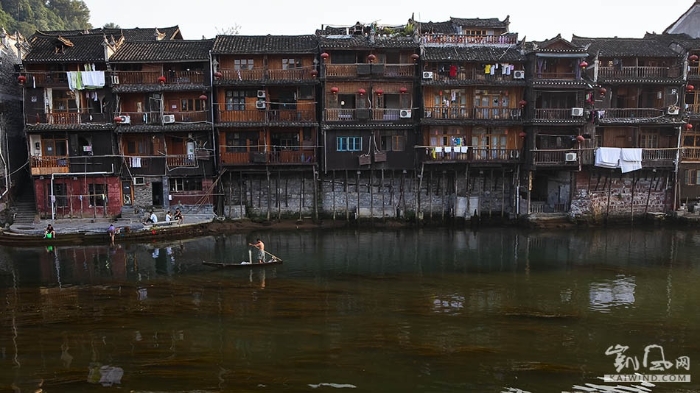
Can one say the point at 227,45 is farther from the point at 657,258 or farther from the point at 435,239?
the point at 657,258

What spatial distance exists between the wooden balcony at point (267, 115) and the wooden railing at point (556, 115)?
626 inches

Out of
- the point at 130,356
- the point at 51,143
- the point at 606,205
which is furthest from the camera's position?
the point at 606,205

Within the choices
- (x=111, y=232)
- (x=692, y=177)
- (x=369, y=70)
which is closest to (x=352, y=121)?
(x=369, y=70)

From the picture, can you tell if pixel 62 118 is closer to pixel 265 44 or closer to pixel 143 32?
pixel 143 32

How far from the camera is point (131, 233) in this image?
32.7 meters

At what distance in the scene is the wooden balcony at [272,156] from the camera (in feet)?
121

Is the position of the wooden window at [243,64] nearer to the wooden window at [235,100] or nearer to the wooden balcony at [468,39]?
the wooden window at [235,100]

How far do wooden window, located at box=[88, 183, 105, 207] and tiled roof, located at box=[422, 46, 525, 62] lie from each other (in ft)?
79.9

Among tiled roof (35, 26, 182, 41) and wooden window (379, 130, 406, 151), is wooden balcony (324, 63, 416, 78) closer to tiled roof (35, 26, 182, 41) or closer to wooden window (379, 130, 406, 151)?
wooden window (379, 130, 406, 151)

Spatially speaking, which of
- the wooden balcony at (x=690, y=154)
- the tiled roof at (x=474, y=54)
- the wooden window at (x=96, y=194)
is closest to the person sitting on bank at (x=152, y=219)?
the wooden window at (x=96, y=194)

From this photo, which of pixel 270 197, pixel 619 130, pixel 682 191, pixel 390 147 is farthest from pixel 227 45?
pixel 682 191

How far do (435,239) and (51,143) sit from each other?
1067 inches

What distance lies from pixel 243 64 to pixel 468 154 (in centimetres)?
1725

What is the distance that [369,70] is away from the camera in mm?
36625
